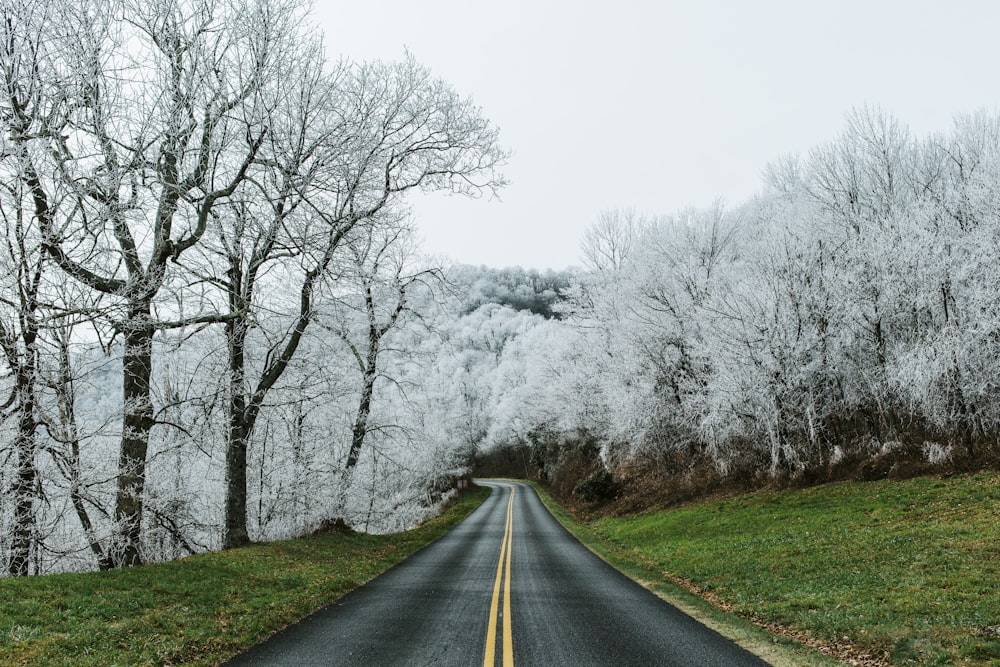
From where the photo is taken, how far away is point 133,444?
10414 mm

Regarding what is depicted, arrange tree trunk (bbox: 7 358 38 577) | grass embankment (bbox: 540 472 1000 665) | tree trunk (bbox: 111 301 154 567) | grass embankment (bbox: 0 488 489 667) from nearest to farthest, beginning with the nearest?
1. grass embankment (bbox: 0 488 489 667)
2. grass embankment (bbox: 540 472 1000 665)
3. tree trunk (bbox: 7 358 38 577)
4. tree trunk (bbox: 111 301 154 567)

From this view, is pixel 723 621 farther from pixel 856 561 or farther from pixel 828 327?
pixel 828 327

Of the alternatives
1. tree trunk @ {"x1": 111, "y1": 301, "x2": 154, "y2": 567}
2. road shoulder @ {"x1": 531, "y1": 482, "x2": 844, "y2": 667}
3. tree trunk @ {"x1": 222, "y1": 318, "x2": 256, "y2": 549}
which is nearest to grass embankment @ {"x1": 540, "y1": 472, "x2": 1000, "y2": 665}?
road shoulder @ {"x1": 531, "y1": 482, "x2": 844, "y2": 667}

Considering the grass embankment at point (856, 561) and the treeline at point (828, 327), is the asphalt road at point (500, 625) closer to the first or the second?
the grass embankment at point (856, 561)

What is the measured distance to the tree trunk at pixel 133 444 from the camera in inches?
394

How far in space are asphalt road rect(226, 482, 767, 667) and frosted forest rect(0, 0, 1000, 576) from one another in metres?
4.78

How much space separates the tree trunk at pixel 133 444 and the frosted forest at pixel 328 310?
0.20 feet

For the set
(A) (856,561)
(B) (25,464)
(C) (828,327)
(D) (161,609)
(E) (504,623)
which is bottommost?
(A) (856,561)

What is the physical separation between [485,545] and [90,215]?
15069 millimetres

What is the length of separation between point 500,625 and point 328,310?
965cm

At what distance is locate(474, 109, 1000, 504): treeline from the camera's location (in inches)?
715

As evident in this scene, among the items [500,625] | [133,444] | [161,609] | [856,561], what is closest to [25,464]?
[133,444]

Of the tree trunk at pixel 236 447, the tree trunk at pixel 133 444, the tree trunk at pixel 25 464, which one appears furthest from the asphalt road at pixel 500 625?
the tree trunk at pixel 25 464

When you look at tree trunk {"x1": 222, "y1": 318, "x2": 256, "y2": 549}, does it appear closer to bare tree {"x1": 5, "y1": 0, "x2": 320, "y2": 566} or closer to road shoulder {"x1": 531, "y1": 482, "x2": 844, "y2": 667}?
bare tree {"x1": 5, "y1": 0, "x2": 320, "y2": 566}
